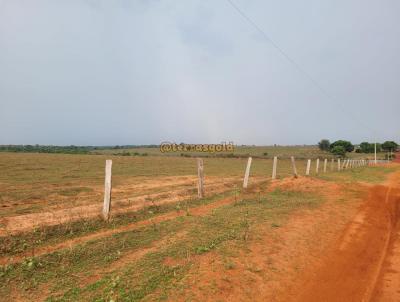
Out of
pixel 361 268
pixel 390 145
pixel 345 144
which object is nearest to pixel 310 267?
pixel 361 268

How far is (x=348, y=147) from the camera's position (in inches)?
3922

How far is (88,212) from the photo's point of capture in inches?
424

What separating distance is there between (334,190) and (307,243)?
921cm

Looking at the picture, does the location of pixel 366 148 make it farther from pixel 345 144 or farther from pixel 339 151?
pixel 339 151

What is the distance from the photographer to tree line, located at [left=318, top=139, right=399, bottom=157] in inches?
3537

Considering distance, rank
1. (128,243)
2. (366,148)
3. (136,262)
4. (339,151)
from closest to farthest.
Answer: (136,262) < (128,243) < (339,151) < (366,148)

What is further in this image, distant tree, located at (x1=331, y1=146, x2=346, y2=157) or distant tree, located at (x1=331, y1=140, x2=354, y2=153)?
distant tree, located at (x1=331, y1=140, x2=354, y2=153)

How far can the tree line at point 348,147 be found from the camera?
89844mm

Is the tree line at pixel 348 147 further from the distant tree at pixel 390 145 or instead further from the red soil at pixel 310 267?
the red soil at pixel 310 267

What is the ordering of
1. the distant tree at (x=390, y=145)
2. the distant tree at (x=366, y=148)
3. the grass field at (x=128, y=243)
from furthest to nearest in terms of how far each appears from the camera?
the distant tree at (x=366, y=148) < the distant tree at (x=390, y=145) < the grass field at (x=128, y=243)

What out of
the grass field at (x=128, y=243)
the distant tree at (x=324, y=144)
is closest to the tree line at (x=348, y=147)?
the distant tree at (x=324, y=144)

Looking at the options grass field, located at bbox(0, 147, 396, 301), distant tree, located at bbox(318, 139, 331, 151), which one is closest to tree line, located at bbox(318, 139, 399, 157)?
distant tree, located at bbox(318, 139, 331, 151)

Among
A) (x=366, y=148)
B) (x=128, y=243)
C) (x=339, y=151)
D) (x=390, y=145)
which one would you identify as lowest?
(x=128, y=243)

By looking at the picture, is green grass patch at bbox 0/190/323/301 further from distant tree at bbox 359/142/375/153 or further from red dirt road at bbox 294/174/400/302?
distant tree at bbox 359/142/375/153
